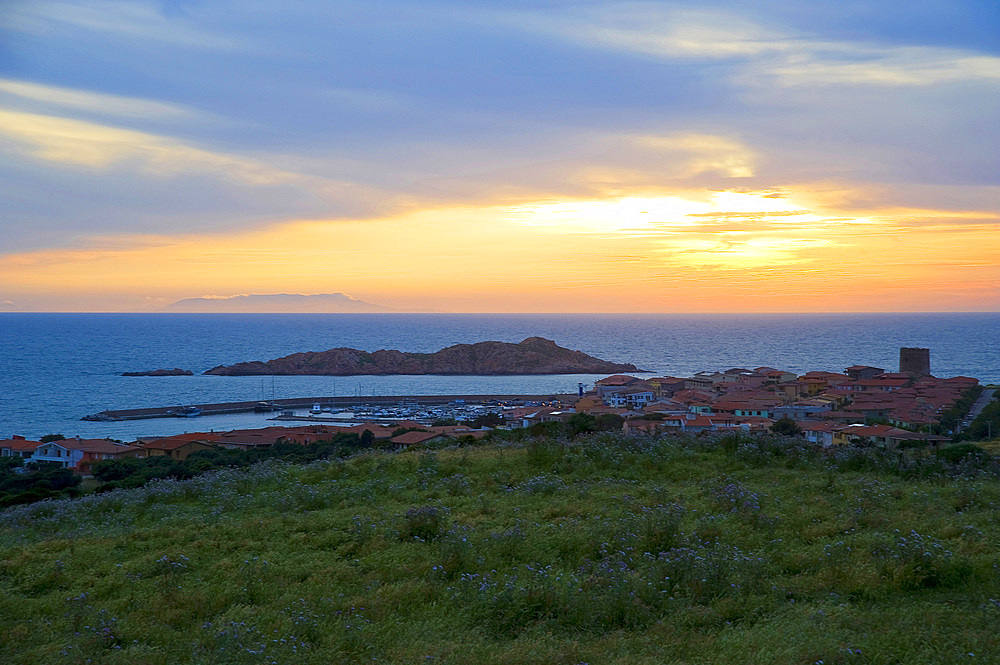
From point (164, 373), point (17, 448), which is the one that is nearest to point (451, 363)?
point (164, 373)

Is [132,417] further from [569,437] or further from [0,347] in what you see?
[0,347]

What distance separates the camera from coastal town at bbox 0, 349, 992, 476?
29.4 metres

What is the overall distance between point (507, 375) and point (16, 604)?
103 metres

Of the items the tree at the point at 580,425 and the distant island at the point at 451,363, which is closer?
the tree at the point at 580,425

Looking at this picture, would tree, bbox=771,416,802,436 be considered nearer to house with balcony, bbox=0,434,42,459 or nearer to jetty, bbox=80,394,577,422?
house with balcony, bbox=0,434,42,459

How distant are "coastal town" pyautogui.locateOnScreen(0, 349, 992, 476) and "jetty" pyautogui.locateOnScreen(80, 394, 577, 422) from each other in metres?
1.65

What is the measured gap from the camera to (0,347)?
156 meters

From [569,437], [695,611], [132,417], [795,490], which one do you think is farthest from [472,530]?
[132,417]

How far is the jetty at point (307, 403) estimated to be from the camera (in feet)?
217

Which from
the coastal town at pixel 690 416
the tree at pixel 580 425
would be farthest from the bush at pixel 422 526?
the coastal town at pixel 690 416

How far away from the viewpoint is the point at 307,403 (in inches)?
2948

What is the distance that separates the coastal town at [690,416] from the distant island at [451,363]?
123ft

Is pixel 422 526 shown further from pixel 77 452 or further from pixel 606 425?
pixel 77 452

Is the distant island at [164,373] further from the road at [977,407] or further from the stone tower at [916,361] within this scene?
the road at [977,407]
